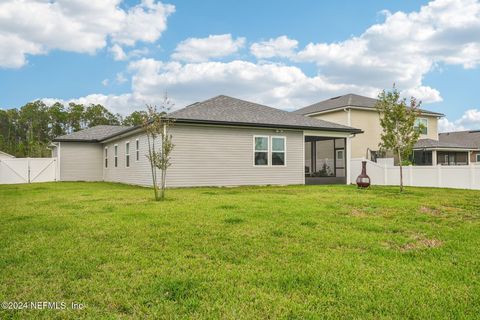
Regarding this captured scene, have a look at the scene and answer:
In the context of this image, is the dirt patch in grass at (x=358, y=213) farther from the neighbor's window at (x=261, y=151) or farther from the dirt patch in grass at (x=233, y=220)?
the neighbor's window at (x=261, y=151)

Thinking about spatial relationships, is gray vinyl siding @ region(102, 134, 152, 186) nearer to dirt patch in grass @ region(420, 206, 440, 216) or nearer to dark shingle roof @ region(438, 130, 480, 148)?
dirt patch in grass @ region(420, 206, 440, 216)

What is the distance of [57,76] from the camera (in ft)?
77.3

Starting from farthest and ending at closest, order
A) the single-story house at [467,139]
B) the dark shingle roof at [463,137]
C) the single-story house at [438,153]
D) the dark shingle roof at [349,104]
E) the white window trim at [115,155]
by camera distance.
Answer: the dark shingle roof at [463,137] < the single-story house at [467,139] < the single-story house at [438,153] < the dark shingle roof at [349,104] < the white window trim at [115,155]

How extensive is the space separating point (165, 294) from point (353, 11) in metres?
14.5

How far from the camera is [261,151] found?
18.0m

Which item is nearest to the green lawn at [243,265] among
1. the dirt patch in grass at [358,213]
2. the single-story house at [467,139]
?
the dirt patch in grass at [358,213]

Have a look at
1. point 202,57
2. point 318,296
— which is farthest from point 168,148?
point 202,57

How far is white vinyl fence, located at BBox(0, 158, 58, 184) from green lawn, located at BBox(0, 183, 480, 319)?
19.7 m

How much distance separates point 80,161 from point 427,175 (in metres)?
20.8

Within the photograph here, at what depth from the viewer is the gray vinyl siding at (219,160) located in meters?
16.3

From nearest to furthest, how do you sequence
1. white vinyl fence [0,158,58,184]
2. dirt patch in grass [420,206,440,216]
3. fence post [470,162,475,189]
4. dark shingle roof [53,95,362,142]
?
dirt patch in grass [420,206,440,216]
dark shingle roof [53,95,362,142]
fence post [470,162,475,189]
white vinyl fence [0,158,58,184]

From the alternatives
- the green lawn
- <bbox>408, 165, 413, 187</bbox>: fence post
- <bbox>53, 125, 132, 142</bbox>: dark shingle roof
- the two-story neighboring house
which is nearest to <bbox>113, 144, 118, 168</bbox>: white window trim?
<bbox>53, 125, 132, 142</bbox>: dark shingle roof

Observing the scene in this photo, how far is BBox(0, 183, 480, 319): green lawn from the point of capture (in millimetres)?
3254

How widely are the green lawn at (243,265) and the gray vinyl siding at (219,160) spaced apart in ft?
28.1
